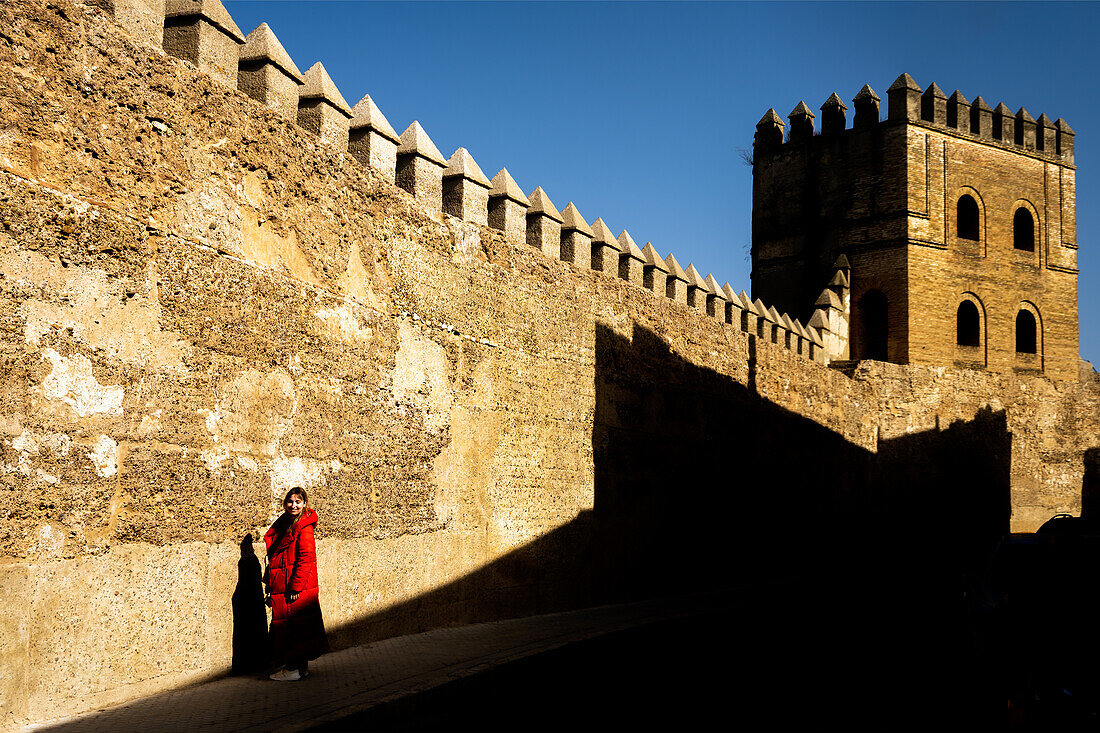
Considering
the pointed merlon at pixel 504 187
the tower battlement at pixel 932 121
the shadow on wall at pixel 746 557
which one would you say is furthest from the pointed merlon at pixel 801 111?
the pointed merlon at pixel 504 187

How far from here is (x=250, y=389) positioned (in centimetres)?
574

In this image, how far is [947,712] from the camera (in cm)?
553

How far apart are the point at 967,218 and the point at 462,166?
20750 millimetres

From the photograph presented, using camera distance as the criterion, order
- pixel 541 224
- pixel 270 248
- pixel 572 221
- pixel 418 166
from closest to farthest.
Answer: pixel 270 248, pixel 418 166, pixel 541 224, pixel 572 221

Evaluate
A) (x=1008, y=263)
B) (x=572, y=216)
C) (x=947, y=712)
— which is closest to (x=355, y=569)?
(x=947, y=712)

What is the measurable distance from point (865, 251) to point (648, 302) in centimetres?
1528

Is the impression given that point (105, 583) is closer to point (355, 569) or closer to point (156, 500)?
point (156, 500)

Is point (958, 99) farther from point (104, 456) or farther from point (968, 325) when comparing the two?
point (104, 456)

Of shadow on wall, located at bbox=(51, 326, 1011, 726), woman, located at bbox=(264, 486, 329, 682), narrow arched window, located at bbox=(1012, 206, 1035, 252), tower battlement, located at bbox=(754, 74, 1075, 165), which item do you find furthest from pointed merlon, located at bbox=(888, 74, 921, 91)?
woman, located at bbox=(264, 486, 329, 682)

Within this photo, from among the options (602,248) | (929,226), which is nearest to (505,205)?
(602,248)

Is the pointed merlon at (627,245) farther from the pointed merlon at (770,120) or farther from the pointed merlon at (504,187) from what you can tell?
the pointed merlon at (770,120)

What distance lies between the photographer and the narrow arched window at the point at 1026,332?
84.1 ft

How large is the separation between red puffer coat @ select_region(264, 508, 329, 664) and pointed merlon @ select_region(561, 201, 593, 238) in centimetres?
484

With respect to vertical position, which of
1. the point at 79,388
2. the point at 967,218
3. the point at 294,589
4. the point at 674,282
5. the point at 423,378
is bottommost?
the point at 294,589
